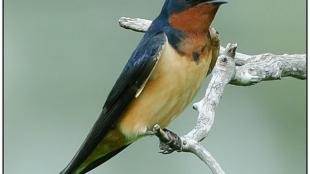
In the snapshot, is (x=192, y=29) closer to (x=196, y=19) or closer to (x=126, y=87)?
(x=196, y=19)

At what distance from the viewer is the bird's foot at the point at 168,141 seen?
4.46 metres

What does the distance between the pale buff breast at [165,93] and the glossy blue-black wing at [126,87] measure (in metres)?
0.02

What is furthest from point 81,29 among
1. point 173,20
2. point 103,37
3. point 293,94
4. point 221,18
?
point 173,20

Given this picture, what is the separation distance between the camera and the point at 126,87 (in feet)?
15.3

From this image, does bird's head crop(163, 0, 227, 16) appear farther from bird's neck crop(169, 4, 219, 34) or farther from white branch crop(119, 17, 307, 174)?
white branch crop(119, 17, 307, 174)

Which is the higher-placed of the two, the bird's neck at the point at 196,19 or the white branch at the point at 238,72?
the bird's neck at the point at 196,19

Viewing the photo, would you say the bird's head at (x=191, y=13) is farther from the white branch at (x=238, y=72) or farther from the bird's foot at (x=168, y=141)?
the bird's foot at (x=168, y=141)

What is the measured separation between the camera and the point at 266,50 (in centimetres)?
564

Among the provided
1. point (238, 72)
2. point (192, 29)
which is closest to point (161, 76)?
point (192, 29)

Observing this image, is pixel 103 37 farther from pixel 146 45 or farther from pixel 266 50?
pixel 146 45

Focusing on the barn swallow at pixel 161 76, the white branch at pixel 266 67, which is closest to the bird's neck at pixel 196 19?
the barn swallow at pixel 161 76

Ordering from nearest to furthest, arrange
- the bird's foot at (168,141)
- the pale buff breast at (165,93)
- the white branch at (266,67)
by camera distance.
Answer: the bird's foot at (168,141), the pale buff breast at (165,93), the white branch at (266,67)

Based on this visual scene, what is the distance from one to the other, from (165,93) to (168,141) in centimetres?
16

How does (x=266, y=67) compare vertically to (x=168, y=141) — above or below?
above
